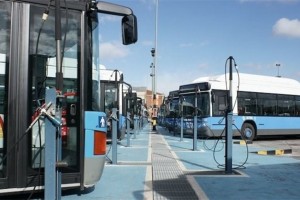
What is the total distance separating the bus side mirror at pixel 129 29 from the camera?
6.28 metres

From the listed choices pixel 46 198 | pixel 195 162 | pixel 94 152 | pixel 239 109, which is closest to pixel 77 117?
pixel 94 152

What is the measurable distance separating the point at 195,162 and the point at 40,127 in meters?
6.52

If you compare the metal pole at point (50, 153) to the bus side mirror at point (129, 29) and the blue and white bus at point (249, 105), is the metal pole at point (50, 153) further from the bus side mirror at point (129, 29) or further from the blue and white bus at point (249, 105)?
the blue and white bus at point (249, 105)

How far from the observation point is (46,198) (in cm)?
474

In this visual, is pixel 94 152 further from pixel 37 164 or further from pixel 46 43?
pixel 46 43

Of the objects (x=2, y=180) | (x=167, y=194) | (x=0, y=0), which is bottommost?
(x=167, y=194)

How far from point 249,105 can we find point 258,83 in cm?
182

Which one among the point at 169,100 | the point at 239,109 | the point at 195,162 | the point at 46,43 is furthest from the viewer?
the point at 169,100

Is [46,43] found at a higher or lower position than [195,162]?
higher

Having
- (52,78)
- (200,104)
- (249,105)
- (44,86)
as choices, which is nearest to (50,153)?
(44,86)

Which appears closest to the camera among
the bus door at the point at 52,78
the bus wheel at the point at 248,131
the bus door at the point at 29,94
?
the bus door at the point at 29,94

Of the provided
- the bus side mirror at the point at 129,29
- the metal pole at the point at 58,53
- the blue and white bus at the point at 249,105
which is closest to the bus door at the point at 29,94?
the bus side mirror at the point at 129,29

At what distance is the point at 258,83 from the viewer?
2336cm

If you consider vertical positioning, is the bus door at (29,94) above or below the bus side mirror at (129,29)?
below
